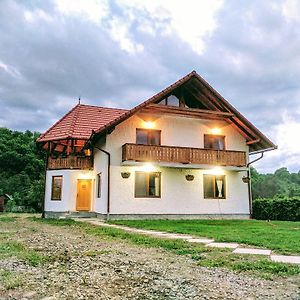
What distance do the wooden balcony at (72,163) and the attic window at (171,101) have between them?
506cm

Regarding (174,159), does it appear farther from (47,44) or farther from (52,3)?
(47,44)

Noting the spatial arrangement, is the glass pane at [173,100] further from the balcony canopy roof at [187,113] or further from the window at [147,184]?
the window at [147,184]

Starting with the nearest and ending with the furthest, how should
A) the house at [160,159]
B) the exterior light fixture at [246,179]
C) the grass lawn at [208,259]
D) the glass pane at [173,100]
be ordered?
the grass lawn at [208,259]
the house at [160,159]
the glass pane at [173,100]
the exterior light fixture at [246,179]

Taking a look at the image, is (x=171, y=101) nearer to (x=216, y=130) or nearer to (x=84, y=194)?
(x=216, y=130)

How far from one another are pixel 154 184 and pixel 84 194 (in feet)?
15.2

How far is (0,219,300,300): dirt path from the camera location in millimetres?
3012

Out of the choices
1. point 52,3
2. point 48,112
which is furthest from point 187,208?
point 48,112

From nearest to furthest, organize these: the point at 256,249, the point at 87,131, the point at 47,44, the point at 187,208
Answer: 1. the point at 256,249
2. the point at 187,208
3. the point at 87,131
4. the point at 47,44

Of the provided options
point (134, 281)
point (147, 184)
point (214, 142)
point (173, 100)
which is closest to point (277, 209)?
point (214, 142)

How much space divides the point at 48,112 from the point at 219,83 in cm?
2587

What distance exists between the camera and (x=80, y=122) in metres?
17.9

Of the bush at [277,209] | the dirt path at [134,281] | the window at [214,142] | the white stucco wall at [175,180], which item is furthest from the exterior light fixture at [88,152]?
the dirt path at [134,281]

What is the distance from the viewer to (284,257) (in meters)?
4.88

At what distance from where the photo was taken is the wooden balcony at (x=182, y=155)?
14.5 metres
